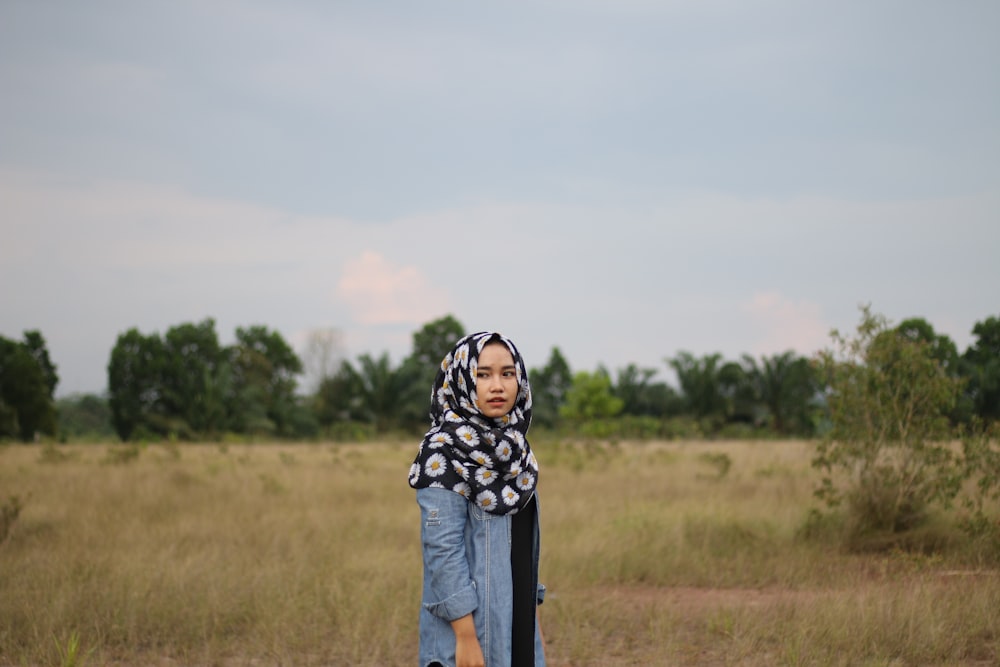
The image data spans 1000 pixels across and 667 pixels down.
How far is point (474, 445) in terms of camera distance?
2.43 m

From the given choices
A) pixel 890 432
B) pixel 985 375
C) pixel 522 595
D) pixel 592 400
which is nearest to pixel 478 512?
pixel 522 595

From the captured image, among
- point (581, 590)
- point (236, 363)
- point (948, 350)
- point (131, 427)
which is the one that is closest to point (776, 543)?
point (581, 590)

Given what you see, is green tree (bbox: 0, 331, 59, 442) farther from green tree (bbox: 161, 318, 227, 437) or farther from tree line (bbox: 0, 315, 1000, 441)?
green tree (bbox: 161, 318, 227, 437)

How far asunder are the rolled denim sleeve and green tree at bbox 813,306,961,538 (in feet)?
23.4

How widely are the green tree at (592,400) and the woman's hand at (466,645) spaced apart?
4376 centimetres

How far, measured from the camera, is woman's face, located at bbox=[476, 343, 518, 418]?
8.05 feet

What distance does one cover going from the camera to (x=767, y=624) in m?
5.50

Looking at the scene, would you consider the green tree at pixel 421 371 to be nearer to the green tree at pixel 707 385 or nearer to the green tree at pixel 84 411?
the green tree at pixel 707 385

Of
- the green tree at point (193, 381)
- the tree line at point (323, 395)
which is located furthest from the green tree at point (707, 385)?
the green tree at point (193, 381)

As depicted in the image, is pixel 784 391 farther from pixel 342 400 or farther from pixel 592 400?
pixel 342 400

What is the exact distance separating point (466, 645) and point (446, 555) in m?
0.25

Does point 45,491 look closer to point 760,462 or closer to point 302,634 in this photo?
point 302,634

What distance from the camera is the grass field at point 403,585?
516cm

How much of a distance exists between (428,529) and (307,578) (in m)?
4.62
